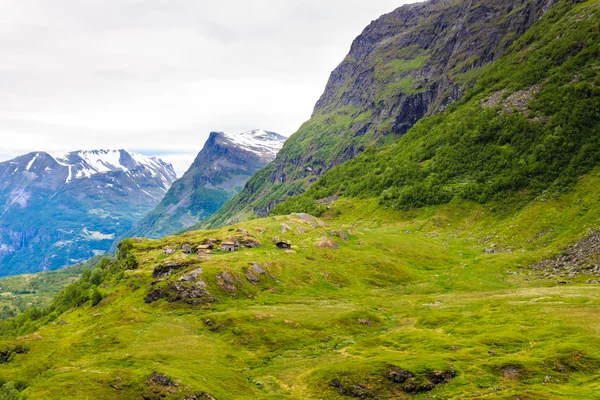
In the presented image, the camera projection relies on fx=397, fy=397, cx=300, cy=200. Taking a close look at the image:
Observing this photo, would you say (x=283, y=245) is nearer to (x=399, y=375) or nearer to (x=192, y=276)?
(x=192, y=276)

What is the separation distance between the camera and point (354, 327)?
69750 millimetres

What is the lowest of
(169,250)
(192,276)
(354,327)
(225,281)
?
(354,327)

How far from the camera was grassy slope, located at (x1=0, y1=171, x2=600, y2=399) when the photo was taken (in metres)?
46.6

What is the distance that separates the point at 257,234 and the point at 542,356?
96.1m

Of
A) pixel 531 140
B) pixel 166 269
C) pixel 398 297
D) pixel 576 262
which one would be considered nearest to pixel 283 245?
pixel 166 269

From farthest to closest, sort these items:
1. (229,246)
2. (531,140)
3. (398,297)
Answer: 1. (531,140)
2. (229,246)
3. (398,297)

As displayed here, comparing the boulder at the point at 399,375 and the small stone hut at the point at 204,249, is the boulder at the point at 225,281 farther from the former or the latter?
the boulder at the point at 399,375

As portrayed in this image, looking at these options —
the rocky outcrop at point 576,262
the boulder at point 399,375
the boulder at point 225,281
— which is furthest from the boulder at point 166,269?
the rocky outcrop at point 576,262

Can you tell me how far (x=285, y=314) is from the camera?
75.4 m

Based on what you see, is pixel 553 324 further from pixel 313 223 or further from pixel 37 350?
pixel 313 223

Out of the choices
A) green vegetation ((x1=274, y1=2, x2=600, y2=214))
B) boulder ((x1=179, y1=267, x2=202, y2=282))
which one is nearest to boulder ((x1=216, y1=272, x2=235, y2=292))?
boulder ((x1=179, y1=267, x2=202, y2=282))

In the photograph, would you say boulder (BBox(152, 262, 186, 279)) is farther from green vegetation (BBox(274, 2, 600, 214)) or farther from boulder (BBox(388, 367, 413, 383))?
green vegetation (BBox(274, 2, 600, 214))

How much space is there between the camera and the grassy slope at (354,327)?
4656cm

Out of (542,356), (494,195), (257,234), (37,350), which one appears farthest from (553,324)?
(494,195)
